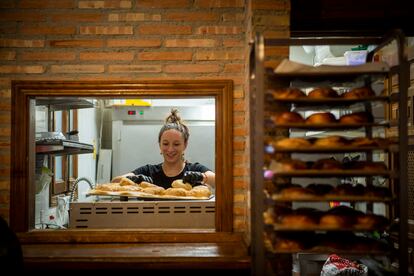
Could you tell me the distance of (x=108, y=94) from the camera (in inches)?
114

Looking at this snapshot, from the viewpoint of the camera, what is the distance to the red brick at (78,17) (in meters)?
2.92

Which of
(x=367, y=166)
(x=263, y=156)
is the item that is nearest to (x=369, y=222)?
(x=367, y=166)

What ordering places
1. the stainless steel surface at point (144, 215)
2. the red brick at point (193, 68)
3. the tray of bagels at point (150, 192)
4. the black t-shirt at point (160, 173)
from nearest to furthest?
the red brick at point (193, 68) → the stainless steel surface at point (144, 215) → the tray of bagels at point (150, 192) → the black t-shirt at point (160, 173)

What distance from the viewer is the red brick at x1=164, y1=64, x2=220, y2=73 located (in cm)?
290

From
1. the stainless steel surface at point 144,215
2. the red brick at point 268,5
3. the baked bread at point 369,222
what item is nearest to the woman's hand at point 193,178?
the stainless steel surface at point 144,215

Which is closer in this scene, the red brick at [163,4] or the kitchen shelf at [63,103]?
the red brick at [163,4]

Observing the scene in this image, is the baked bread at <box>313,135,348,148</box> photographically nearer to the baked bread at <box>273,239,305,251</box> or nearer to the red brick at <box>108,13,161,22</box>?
the baked bread at <box>273,239,305,251</box>

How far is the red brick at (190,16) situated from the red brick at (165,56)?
0.72 feet

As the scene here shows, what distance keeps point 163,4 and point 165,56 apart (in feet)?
1.10

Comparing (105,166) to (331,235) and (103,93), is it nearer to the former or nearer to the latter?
(103,93)

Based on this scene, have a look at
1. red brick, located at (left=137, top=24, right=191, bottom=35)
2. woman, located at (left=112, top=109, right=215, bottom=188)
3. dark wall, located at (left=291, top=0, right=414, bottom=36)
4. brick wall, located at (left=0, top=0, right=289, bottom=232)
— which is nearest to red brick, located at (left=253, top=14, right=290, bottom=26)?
dark wall, located at (left=291, top=0, right=414, bottom=36)

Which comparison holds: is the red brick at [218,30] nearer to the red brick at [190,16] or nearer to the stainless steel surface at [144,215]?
the red brick at [190,16]

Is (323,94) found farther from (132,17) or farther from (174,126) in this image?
(174,126)

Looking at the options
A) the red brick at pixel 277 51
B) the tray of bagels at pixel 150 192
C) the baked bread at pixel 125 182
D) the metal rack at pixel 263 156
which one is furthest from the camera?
the baked bread at pixel 125 182
